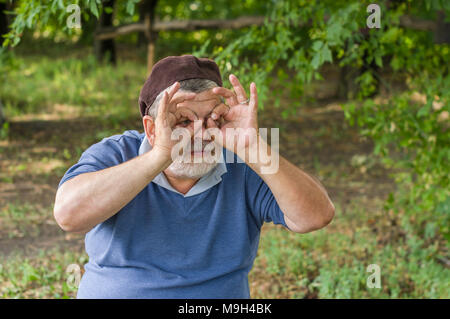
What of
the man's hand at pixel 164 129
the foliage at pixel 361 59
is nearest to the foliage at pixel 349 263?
the foliage at pixel 361 59

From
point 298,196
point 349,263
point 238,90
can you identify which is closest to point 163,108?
point 238,90

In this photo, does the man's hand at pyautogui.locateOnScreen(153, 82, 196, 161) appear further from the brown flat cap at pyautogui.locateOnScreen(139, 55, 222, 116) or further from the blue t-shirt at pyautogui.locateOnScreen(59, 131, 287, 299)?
the blue t-shirt at pyautogui.locateOnScreen(59, 131, 287, 299)

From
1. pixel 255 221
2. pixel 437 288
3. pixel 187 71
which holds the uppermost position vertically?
pixel 187 71

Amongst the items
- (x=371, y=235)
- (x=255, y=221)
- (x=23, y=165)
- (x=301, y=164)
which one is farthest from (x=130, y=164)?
(x=301, y=164)

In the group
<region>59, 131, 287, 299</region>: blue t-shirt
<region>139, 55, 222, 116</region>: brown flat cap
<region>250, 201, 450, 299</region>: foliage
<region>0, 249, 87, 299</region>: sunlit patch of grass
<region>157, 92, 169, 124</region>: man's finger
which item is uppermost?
<region>139, 55, 222, 116</region>: brown flat cap

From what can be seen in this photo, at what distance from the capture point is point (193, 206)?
2094mm

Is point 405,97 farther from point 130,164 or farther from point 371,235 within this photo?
point 130,164

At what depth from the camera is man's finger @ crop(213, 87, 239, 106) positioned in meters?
1.91

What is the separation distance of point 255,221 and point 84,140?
194 inches

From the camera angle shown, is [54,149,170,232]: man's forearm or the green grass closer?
[54,149,170,232]: man's forearm

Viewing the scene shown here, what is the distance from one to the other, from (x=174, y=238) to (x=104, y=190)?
0.41 meters

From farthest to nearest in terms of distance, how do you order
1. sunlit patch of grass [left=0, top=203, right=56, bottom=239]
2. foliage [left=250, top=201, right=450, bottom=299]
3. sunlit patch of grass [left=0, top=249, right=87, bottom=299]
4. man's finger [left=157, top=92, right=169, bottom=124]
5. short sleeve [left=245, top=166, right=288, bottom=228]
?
sunlit patch of grass [left=0, top=203, right=56, bottom=239] < foliage [left=250, top=201, right=450, bottom=299] < sunlit patch of grass [left=0, top=249, right=87, bottom=299] < short sleeve [left=245, top=166, right=288, bottom=228] < man's finger [left=157, top=92, right=169, bottom=124]

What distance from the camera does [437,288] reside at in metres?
3.64

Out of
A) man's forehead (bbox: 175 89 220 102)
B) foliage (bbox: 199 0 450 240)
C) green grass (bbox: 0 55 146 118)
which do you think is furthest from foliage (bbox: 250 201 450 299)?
green grass (bbox: 0 55 146 118)
